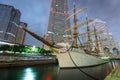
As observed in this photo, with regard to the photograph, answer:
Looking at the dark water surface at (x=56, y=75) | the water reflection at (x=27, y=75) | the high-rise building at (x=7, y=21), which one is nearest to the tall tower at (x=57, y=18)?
the high-rise building at (x=7, y=21)

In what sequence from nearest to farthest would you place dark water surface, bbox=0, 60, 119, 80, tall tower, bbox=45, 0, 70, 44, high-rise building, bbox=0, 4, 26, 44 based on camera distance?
1. dark water surface, bbox=0, 60, 119, 80
2. tall tower, bbox=45, 0, 70, 44
3. high-rise building, bbox=0, 4, 26, 44

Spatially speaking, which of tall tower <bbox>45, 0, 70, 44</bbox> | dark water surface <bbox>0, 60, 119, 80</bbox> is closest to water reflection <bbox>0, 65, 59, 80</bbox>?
dark water surface <bbox>0, 60, 119, 80</bbox>

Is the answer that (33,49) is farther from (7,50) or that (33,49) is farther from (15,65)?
(15,65)

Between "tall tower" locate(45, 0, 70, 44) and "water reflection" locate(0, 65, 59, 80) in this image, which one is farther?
"tall tower" locate(45, 0, 70, 44)

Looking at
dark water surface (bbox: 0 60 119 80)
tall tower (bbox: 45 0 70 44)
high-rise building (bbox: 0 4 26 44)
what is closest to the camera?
dark water surface (bbox: 0 60 119 80)

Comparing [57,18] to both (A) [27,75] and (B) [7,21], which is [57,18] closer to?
(B) [7,21]

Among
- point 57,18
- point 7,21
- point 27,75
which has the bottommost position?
point 27,75

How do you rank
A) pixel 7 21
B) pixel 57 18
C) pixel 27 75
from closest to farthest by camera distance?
1. pixel 27 75
2. pixel 7 21
3. pixel 57 18

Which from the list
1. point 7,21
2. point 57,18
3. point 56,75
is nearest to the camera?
point 56,75

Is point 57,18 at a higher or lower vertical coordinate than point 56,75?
higher

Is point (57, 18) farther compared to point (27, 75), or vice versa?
point (57, 18)

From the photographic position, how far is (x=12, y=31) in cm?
9825

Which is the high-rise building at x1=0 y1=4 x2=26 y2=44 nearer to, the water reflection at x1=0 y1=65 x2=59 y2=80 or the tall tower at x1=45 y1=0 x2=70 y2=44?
the tall tower at x1=45 y1=0 x2=70 y2=44

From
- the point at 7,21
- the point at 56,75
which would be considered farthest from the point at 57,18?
the point at 56,75
